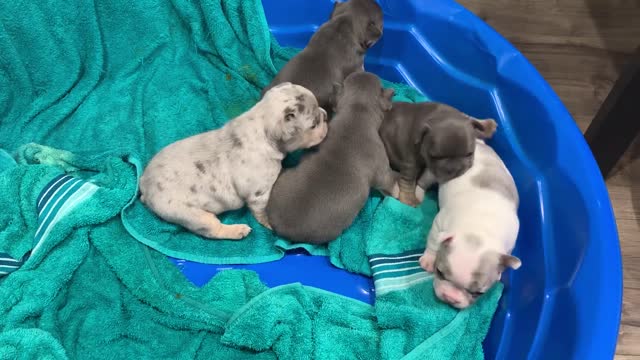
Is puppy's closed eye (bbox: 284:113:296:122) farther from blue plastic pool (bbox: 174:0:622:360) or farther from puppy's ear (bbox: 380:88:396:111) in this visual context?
blue plastic pool (bbox: 174:0:622:360)

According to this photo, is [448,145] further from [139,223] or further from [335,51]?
[139,223]

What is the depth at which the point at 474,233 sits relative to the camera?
6.35 ft

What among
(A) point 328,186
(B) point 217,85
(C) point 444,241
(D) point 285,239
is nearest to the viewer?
(C) point 444,241

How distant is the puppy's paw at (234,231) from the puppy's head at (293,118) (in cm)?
40

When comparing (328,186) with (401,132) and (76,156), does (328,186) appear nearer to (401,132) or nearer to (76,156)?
(401,132)

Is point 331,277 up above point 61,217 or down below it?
below

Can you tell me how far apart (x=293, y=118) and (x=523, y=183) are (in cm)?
101

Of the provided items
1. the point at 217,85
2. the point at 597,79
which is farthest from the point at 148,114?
the point at 597,79

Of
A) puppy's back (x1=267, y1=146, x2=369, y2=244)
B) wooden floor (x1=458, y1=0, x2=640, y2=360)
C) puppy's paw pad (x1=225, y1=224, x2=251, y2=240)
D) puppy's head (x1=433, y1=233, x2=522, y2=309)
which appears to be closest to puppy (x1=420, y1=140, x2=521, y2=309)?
puppy's head (x1=433, y1=233, x2=522, y2=309)

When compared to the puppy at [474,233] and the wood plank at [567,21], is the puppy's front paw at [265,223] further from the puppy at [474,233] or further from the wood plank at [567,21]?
the wood plank at [567,21]

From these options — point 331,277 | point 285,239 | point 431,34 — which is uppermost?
point 431,34

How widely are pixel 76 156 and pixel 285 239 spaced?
1001 mm

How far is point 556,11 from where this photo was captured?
3705 millimetres

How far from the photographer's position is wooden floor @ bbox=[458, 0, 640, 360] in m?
2.96
